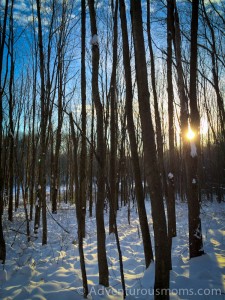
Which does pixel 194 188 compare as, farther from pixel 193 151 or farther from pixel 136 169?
pixel 136 169

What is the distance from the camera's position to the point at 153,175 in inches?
72.8

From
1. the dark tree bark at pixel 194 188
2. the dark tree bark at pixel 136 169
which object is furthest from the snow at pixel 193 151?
the dark tree bark at pixel 136 169

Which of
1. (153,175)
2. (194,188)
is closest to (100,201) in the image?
(153,175)

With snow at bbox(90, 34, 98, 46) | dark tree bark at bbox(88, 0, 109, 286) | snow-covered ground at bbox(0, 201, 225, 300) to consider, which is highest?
snow at bbox(90, 34, 98, 46)

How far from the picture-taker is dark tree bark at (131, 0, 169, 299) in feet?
5.90

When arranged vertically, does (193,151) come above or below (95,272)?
above

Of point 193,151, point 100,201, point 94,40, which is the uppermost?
point 94,40

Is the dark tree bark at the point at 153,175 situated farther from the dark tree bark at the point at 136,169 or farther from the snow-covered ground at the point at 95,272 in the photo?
the dark tree bark at the point at 136,169

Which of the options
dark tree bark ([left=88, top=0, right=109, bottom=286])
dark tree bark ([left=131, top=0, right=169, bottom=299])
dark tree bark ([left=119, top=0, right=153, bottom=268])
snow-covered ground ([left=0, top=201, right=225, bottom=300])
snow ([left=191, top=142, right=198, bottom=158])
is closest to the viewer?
dark tree bark ([left=131, top=0, right=169, bottom=299])

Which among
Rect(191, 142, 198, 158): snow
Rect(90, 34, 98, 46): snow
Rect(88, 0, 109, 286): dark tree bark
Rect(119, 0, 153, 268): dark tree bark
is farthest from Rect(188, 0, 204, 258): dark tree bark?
Rect(90, 34, 98, 46): snow

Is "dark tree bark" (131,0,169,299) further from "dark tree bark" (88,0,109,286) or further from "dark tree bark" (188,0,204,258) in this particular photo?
"dark tree bark" (188,0,204,258)

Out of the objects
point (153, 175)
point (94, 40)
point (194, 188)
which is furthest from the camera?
point (194, 188)

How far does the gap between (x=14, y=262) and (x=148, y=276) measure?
99.3 inches

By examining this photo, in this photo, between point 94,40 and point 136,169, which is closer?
point 94,40
